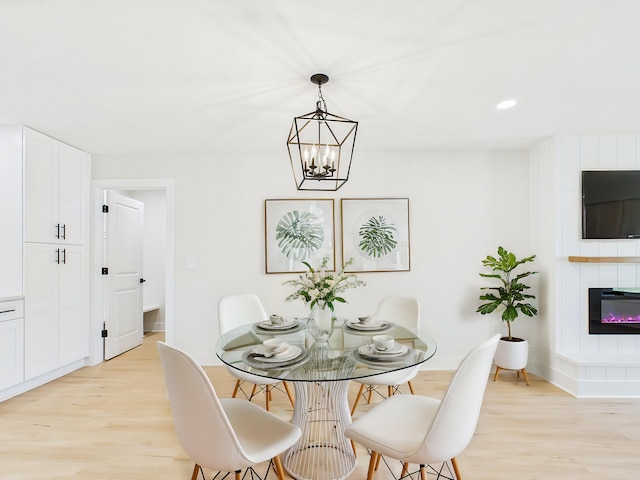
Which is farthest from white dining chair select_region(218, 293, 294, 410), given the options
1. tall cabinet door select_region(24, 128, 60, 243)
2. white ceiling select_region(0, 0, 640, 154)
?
tall cabinet door select_region(24, 128, 60, 243)

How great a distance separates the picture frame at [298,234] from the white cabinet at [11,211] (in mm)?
2152

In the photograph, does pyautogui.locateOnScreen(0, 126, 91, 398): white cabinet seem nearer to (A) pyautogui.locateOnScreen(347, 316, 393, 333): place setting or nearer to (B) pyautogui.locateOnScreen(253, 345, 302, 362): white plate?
(B) pyautogui.locateOnScreen(253, 345, 302, 362): white plate

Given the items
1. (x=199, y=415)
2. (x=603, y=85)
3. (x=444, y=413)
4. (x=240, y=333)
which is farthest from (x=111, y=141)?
(x=603, y=85)

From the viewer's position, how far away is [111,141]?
3338mm

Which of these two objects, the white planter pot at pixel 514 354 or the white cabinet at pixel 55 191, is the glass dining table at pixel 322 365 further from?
the white cabinet at pixel 55 191

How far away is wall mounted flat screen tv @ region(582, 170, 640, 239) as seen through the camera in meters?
3.19

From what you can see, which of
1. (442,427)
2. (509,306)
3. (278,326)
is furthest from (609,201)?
(278,326)

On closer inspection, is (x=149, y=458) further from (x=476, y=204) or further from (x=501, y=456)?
(x=476, y=204)

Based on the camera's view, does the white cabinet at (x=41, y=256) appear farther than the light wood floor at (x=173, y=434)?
Yes

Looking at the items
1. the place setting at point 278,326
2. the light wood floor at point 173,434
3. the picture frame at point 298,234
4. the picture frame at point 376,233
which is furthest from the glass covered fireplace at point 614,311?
the place setting at point 278,326

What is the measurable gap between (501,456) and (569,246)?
2.12m

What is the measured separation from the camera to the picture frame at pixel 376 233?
12.1 ft

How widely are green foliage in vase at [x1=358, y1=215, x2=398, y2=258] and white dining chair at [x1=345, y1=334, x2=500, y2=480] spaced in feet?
7.22

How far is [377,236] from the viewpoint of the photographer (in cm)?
370
